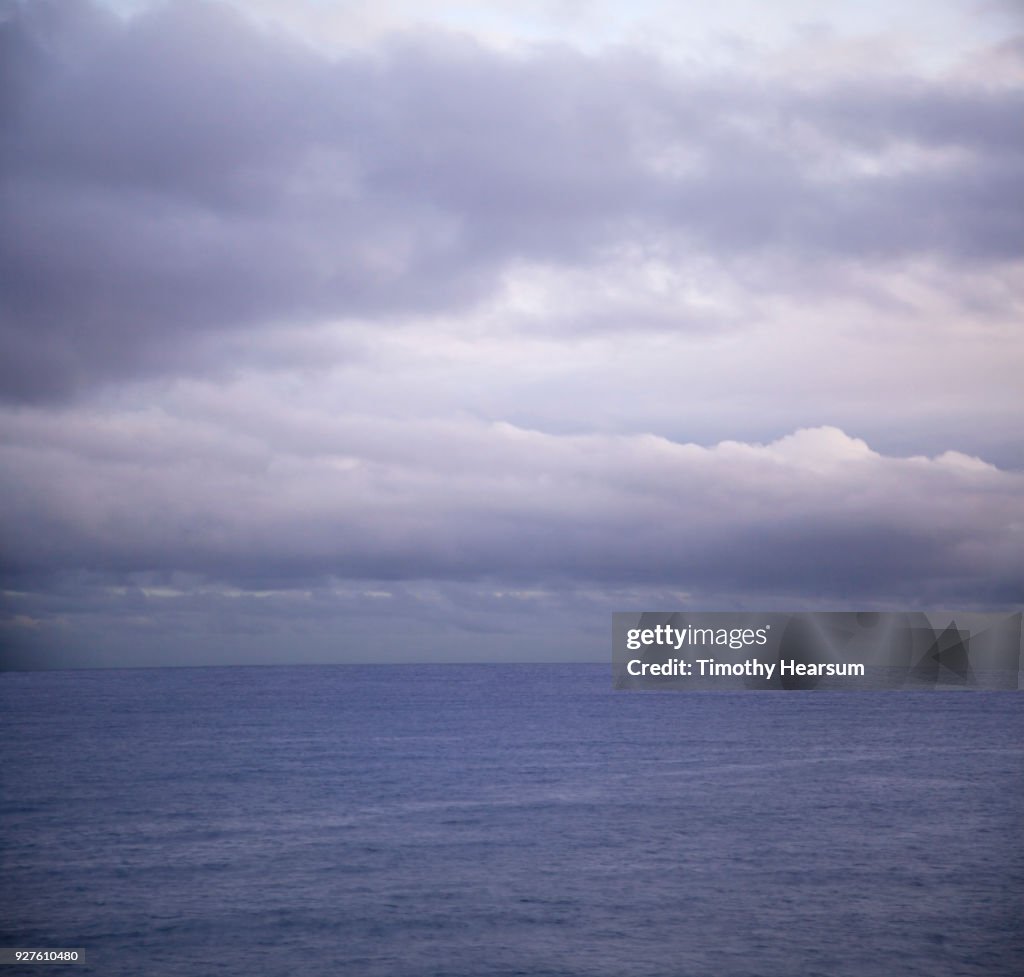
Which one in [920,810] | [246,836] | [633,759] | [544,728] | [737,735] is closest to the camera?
[246,836]

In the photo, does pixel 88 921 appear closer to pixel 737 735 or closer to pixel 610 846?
pixel 610 846

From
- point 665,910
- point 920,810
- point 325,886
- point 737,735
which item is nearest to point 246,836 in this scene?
point 325,886

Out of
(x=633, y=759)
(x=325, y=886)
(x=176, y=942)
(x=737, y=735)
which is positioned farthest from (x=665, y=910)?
(x=737, y=735)

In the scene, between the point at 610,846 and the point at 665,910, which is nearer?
the point at 665,910

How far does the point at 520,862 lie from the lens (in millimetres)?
66500

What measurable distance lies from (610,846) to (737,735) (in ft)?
274

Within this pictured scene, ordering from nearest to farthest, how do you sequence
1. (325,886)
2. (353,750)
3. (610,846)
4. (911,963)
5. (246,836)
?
(911,963) < (325,886) < (610,846) < (246,836) < (353,750)

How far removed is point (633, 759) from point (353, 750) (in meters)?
38.1

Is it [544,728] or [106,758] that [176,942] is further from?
[544,728]

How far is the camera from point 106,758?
124 m

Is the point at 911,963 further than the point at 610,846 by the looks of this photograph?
No

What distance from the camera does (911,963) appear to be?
48531 millimetres

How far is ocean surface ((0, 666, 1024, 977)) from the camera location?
49.7 meters

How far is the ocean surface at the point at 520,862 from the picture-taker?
49.7m
